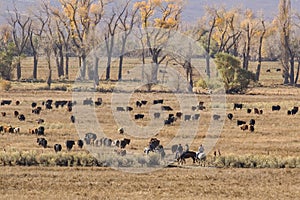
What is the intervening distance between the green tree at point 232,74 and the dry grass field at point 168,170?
19.7 meters

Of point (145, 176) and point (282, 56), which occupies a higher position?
point (282, 56)

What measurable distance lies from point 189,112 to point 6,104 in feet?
48.1

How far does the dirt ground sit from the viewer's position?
22.4 metres

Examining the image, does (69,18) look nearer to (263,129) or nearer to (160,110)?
(160,110)

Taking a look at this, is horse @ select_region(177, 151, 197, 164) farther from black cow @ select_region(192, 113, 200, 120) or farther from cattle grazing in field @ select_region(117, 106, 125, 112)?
cattle grazing in field @ select_region(117, 106, 125, 112)

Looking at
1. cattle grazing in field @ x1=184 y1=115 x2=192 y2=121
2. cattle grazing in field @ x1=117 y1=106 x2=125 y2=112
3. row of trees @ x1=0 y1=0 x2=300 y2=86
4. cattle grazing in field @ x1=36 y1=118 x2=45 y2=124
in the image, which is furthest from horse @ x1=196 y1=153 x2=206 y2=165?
row of trees @ x1=0 y1=0 x2=300 y2=86

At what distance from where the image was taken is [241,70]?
72875 millimetres

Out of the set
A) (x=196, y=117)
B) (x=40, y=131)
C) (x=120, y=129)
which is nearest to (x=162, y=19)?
(x=196, y=117)

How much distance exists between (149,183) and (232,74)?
4894cm

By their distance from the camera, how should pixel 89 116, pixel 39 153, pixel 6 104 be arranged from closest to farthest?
1. pixel 39 153
2. pixel 89 116
3. pixel 6 104

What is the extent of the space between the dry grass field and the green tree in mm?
19702

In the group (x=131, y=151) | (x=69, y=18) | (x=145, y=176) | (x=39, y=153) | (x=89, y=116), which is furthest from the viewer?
(x=69, y=18)

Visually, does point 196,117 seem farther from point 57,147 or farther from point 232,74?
point 232,74

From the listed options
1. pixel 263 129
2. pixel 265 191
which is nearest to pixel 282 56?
pixel 263 129
